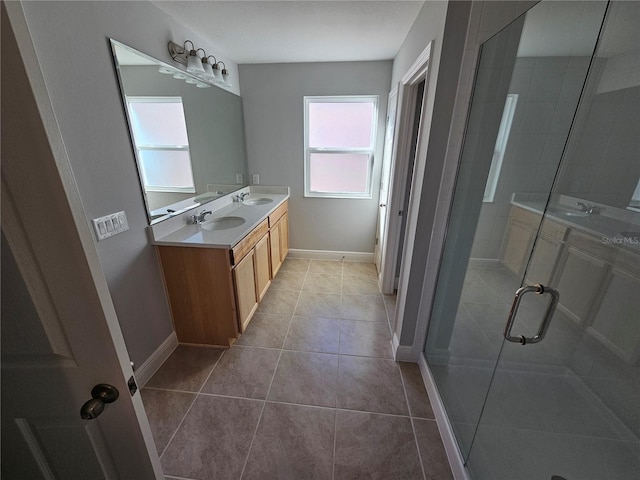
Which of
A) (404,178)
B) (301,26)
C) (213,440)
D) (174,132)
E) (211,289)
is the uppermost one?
(301,26)

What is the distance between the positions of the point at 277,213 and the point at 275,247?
0.40 metres

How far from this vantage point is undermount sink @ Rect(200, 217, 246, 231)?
8.02ft

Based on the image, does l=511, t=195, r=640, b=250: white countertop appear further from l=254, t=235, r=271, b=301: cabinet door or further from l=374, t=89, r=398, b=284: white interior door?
l=254, t=235, r=271, b=301: cabinet door

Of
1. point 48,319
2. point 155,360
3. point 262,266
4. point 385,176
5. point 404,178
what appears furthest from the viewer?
point 385,176

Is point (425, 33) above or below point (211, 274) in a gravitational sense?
above

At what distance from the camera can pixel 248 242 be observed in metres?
2.20

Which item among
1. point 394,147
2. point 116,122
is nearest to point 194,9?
point 116,122

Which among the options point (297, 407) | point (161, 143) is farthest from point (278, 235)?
point (297, 407)

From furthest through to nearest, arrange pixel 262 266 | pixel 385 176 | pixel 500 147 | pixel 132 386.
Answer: pixel 385 176 → pixel 262 266 → pixel 500 147 → pixel 132 386

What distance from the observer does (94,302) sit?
590 millimetres

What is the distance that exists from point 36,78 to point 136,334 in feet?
5.72

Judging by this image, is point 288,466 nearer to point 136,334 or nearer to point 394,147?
point 136,334

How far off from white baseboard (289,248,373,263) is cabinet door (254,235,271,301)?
0.97 metres

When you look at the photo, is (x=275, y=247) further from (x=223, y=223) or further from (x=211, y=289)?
(x=211, y=289)
